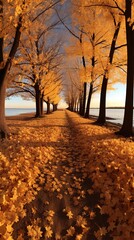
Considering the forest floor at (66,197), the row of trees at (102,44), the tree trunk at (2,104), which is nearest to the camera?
the forest floor at (66,197)

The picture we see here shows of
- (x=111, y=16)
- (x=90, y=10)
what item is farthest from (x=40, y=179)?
(x=90, y=10)

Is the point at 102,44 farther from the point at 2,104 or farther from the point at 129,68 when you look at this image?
the point at 2,104

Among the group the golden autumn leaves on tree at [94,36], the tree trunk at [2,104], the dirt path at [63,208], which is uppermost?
the golden autumn leaves on tree at [94,36]

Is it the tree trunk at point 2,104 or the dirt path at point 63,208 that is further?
the tree trunk at point 2,104

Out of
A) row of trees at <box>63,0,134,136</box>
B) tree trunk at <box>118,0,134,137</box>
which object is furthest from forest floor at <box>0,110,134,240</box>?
row of trees at <box>63,0,134,136</box>

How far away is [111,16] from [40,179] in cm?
1260

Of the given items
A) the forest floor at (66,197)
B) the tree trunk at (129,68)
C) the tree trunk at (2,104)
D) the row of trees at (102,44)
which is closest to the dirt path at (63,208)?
the forest floor at (66,197)

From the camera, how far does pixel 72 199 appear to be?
4215 mm

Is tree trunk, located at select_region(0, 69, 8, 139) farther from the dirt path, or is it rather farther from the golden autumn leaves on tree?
the dirt path

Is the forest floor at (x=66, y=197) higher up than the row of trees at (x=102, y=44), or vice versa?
the row of trees at (x=102, y=44)

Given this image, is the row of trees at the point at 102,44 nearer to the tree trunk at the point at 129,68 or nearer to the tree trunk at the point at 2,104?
the tree trunk at the point at 129,68

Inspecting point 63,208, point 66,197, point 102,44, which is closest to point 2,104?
point 66,197

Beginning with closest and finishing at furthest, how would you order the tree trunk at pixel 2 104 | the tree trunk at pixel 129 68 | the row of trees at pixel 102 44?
1. the tree trunk at pixel 2 104
2. the tree trunk at pixel 129 68
3. the row of trees at pixel 102 44

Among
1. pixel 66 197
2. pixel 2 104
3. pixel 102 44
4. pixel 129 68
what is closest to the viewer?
pixel 66 197
